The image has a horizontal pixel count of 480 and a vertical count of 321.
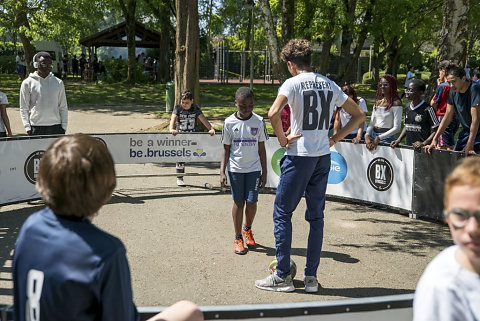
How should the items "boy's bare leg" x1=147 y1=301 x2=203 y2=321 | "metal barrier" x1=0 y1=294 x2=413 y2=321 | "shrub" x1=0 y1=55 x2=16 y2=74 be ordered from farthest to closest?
1. "shrub" x1=0 y1=55 x2=16 y2=74
2. "metal barrier" x1=0 y1=294 x2=413 y2=321
3. "boy's bare leg" x1=147 y1=301 x2=203 y2=321

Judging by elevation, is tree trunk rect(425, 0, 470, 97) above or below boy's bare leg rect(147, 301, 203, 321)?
above

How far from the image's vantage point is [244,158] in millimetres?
6523

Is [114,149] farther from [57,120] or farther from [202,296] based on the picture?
[202,296]

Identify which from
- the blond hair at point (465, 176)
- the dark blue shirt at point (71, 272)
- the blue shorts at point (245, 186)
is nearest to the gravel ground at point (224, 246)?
the blue shorts at point (245, 186)

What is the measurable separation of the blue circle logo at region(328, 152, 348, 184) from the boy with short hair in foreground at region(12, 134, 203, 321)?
7501 mm

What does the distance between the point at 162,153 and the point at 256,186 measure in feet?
11.8

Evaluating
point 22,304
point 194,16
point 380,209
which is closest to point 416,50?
point 194,16

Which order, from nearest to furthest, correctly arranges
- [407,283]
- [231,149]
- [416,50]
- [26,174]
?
[407,283] < [231,149] < [26,174] < [416,50]

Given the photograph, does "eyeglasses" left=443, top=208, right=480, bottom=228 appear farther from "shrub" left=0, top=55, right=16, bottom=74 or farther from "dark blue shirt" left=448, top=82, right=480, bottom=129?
"shrub" left=0, top=55, right=16, bottom=74

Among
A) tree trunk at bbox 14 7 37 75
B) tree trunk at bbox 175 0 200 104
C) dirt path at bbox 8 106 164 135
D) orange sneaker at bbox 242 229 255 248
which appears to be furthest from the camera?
tree trunk at bbox 14 7 37 75

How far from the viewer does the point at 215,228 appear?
302 inches

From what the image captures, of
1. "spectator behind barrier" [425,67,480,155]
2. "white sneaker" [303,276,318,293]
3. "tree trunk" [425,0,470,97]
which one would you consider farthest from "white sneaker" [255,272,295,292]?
"tree trunk" [425,0,470,97]

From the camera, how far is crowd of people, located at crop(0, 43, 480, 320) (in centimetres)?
173

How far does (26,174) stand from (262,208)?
3669 millimetres
